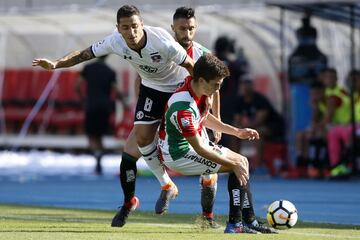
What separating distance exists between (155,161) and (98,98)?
1276 centimetres

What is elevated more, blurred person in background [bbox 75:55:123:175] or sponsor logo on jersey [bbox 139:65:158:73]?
sponsor logo on jersey [bbox 139:65:158:73]

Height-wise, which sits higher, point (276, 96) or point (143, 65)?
point (143, 65)

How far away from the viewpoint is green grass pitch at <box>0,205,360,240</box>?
9.75 metres

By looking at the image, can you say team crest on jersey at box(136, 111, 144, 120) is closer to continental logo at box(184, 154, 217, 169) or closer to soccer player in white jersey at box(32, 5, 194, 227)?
soccer player in white jersey at box(32, 5, 194, 227)

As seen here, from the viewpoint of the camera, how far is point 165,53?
424 inches

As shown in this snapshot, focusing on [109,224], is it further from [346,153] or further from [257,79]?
[257,79]

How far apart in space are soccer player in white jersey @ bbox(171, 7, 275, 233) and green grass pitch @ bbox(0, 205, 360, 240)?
0.18m

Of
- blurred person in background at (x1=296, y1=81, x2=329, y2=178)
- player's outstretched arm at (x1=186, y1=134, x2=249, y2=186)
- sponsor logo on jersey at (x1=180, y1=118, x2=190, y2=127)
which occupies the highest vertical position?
sponsor logo on jersey at (x1=180, y1=118, x2=190, y2=127)

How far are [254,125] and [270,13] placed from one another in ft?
14.1

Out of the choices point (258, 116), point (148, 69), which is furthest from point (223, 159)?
point (258, 116)

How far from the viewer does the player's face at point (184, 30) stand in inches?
451

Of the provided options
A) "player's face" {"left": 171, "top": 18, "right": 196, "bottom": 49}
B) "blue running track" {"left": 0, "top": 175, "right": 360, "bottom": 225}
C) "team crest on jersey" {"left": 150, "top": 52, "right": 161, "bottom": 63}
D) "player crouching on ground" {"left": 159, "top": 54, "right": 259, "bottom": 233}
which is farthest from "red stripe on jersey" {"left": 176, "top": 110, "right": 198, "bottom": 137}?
"blue running track" {"left": 0, "top": 175, "right": 360, "bottom": 225}

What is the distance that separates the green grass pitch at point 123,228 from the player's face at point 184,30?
71.3 inches

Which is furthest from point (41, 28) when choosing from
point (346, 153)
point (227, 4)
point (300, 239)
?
point (300, 239)
